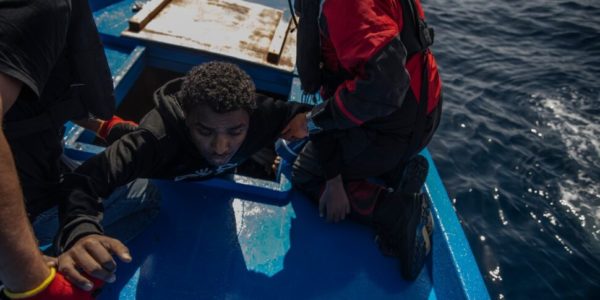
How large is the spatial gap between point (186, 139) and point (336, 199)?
Result: 892 mm

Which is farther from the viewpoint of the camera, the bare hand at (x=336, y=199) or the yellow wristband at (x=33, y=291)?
the bare hand at (x=336, y=199)

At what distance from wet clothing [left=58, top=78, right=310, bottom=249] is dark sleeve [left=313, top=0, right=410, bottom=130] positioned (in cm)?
55

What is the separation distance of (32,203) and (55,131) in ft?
1.03

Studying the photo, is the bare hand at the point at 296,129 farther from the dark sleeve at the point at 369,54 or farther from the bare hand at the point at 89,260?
the bare hand at the point at 89,260

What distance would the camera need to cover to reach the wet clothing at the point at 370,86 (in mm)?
1771

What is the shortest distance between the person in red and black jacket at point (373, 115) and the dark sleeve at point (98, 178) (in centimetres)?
86

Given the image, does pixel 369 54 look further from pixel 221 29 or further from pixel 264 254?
pixel 221 29

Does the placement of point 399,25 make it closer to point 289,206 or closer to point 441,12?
point 289,206

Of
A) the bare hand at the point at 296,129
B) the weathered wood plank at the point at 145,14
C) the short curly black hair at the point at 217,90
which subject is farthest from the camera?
the weathered wood plank at the point at 145,14

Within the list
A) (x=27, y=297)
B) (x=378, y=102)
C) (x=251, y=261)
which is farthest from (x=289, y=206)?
(x=27, y=297)

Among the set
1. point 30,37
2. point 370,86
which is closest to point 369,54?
point 370,86

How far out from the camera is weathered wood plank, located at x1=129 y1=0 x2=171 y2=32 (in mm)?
3295

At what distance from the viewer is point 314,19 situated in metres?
2.13

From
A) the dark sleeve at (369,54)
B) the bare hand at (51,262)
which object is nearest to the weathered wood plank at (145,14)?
the dark sleeve at (369,54)
